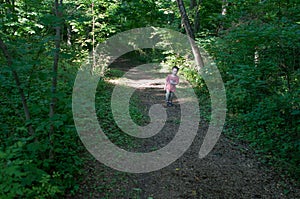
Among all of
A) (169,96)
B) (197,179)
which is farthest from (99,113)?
(197,179)

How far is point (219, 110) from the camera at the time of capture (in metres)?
8.23

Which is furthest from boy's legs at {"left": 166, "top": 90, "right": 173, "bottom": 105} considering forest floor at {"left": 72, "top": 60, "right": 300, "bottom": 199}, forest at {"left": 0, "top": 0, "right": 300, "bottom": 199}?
forest floor at {"left": 72, "top": 60, "right": 300, "bottom": 199}

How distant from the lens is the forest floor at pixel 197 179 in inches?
165

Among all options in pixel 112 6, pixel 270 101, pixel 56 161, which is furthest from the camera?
pixel 112 6

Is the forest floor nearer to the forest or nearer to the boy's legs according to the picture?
the forest

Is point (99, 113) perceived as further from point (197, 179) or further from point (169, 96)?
point (197, 179)

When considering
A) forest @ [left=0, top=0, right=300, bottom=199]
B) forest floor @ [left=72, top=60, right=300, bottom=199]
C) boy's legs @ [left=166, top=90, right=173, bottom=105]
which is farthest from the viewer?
boy's legs @ [left=166, top=90, right=173, bottom=105]

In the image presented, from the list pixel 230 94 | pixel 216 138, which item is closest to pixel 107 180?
pixel 216 138

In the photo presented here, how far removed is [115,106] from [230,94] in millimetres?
3765

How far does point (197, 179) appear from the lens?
15.4 ft

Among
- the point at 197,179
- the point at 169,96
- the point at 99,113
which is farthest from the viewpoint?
the point at 169,96

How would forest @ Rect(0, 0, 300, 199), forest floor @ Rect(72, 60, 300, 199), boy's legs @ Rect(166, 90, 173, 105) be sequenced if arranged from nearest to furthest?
forest @ Rect(0, 0, 300, 199)
forest floor @ Rect(72, 60, 300, 199)
boy's legs @ Rect(166, 90, 173, 105)

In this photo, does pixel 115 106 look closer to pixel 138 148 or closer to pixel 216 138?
pixel 138 148

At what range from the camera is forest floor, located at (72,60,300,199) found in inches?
165
